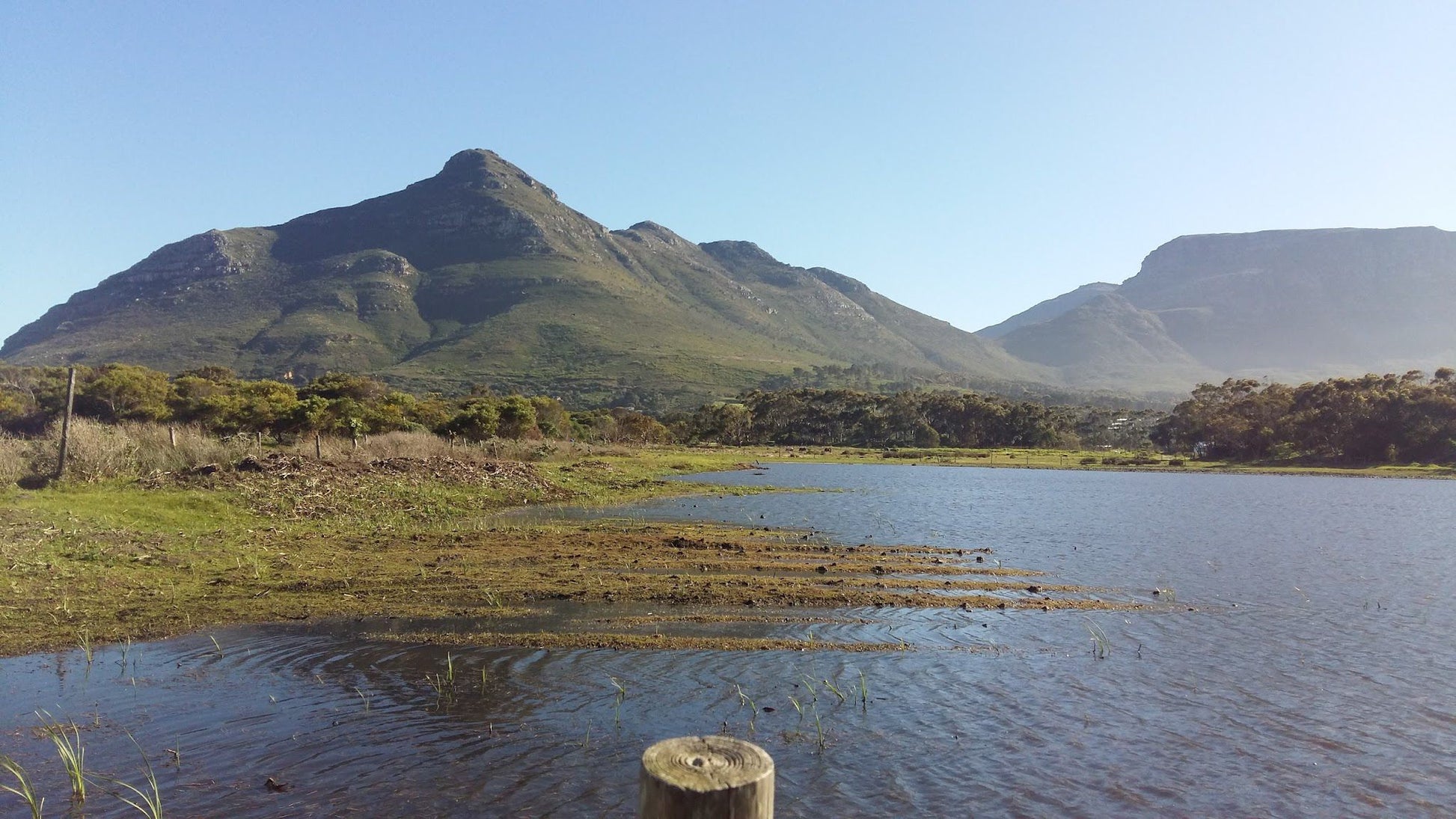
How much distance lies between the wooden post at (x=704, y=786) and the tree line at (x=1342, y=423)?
361ft

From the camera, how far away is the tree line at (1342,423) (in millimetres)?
87188

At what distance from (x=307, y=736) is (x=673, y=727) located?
4.49m

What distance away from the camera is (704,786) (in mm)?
3654

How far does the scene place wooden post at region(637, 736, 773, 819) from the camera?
11.9ft

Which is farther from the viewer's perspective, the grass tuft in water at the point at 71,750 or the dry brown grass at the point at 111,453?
the dry brown grass at the point at 111,453

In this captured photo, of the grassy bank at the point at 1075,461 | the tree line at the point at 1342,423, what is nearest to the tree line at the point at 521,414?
the grassy bank at the point at 1075,461

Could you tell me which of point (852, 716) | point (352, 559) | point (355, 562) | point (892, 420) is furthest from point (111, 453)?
point (892, 420)

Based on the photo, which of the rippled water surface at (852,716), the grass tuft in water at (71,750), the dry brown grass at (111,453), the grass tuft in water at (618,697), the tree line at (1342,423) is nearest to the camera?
the grass tuft in water at (71,750)

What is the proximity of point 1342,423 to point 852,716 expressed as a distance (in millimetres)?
108296

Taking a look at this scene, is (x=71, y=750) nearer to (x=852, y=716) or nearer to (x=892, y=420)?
(x=852, y=716)

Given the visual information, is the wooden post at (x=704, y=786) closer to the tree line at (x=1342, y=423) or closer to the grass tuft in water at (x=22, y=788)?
the grass tuft in water at (x=22, y=788)

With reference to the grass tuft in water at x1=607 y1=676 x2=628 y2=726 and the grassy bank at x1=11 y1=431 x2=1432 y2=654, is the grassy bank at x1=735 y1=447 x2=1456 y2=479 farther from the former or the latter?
the grass tuft in water at x1=607 y1=676 x2=628 y2=726

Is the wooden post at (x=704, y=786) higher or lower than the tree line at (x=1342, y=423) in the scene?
lower

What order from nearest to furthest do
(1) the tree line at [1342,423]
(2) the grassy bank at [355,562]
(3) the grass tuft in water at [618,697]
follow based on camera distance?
(3) the grass tuft in water at [618,697] < (2) the grassy bank at [355,562] < (1) the tree line at [1342,423]
